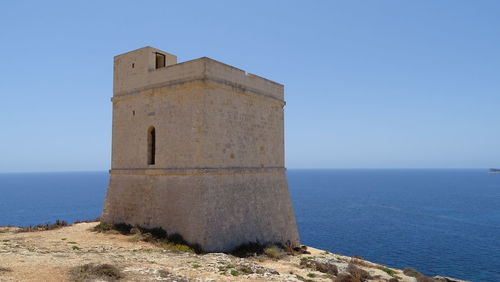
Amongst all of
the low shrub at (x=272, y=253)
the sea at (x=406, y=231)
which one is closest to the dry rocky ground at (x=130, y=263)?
the low shrub at (x=272, y=253)

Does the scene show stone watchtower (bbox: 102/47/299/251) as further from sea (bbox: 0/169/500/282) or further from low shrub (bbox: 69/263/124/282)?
sea (bbox: 0/169/500/282)

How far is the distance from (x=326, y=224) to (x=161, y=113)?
1502 inches

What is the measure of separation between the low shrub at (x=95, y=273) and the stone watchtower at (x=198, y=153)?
491 cm

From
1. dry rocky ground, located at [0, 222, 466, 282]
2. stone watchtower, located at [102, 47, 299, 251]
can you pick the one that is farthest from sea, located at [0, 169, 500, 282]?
dry rocky ground, located at [0, 222, 466, 282]

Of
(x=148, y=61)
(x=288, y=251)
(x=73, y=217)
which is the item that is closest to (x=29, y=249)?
(x=148, y=61)

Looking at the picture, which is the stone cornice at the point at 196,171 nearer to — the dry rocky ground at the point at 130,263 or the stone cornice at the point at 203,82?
the dry rocky ground at the point at 130,263

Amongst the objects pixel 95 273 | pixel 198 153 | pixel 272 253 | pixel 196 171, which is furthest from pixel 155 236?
pixel 95 273

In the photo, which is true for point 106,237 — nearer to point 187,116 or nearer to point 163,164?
point 163,164

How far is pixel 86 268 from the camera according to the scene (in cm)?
868

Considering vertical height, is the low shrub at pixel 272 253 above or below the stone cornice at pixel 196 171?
below

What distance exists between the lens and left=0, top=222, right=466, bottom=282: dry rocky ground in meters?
8.49

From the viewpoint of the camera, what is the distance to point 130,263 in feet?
32.4

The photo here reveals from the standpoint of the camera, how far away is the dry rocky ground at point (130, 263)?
27.9 feet

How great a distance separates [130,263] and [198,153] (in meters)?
5.11
